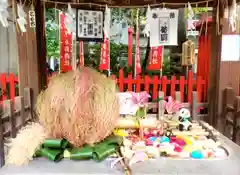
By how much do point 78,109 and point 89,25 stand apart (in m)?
2.38

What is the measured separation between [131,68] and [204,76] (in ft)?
5.96

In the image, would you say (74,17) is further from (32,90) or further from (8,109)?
(8,109)

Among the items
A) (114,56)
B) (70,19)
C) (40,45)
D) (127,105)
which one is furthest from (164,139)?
(114,56)

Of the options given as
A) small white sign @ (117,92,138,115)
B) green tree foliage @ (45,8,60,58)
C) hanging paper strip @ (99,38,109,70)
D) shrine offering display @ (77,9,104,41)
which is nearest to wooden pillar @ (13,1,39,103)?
shrine offering display @ (77,9,104,41)

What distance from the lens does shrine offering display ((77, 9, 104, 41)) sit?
3.32 m

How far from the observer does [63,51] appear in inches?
148

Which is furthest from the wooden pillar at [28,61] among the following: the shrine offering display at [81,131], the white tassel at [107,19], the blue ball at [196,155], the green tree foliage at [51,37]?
the green tree foliage at [51,37]

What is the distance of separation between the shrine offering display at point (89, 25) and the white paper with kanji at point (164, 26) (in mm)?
700

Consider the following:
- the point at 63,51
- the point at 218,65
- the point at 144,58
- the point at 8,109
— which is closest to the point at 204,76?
the point at 218,65

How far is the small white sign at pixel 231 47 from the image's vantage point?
2.93 metres

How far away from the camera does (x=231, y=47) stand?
2959 mm

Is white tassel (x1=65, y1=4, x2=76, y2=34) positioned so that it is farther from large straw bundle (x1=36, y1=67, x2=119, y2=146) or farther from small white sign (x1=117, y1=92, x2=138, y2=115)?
large straw bundle (x1=36, y1=67, x2=119, y2=146)

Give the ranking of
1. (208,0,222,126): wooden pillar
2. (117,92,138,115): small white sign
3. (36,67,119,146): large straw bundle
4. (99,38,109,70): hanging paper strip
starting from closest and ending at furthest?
(36,67,119,146): large straw bundle
(117,92,138,115): small white sign
(208,0,222,126): wooden pillar
(99,38,109,70): hanging paper strip

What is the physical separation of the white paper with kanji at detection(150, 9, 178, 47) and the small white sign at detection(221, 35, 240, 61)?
60 centimetres
